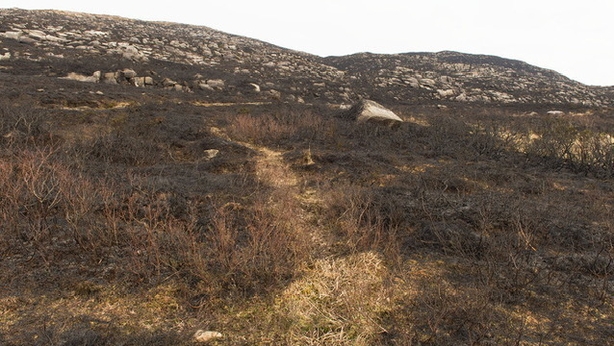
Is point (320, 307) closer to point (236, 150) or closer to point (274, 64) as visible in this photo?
point (236, 150)

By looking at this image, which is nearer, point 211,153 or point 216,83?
point 211,153

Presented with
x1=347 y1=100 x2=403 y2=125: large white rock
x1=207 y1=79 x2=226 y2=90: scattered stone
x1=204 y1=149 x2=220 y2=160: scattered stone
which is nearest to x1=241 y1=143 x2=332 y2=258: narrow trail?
x1=204 y1=149 x2=220 y2=160: scattered stone

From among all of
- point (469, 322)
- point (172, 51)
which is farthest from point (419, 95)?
point (469, 322)

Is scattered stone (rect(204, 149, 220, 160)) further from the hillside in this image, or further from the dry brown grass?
the dry brown grass

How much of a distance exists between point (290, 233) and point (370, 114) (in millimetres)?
10495

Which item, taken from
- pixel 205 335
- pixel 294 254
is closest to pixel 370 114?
pixel 294 254

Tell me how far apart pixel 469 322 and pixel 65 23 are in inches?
1628

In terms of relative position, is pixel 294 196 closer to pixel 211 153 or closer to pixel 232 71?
pixel 211 153

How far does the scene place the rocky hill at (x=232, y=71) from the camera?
20.1 meters

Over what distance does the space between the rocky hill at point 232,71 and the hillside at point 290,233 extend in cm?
885

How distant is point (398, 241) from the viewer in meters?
4.61

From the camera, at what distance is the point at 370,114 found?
13914 millimetres

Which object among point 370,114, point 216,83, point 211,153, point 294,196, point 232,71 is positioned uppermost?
point 232,71

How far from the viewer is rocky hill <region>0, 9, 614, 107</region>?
65.8 ft
